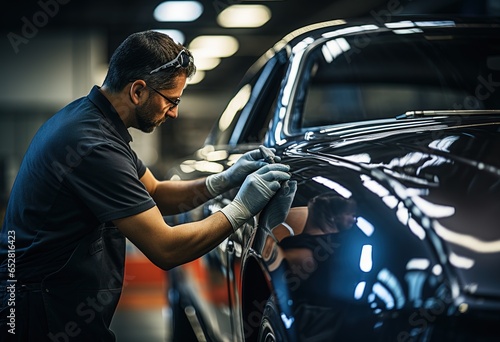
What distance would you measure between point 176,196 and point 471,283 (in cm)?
A: 203

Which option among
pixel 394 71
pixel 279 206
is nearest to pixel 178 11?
pixel 394 71

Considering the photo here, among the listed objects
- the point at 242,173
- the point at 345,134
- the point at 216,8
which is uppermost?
the point at 345,134

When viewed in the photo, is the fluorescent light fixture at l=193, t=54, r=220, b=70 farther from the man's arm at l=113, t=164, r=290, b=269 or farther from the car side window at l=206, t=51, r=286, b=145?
the man's arm at l=113, t=164, r=290, b=269

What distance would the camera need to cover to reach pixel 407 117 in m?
2.67

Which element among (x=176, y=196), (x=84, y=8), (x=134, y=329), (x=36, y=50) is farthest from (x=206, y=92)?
(x=176, y=196)

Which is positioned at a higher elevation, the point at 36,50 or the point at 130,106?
the point at 130,106

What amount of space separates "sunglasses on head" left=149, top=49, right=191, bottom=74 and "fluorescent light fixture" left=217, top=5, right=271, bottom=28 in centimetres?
1270

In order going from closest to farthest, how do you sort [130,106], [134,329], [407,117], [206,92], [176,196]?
[407,117], [130,106], [176,196], [134,329], [206,92]

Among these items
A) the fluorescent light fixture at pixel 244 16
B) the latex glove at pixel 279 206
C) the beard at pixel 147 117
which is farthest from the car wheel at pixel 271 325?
the fluorescent light fixture at pixel 244 16

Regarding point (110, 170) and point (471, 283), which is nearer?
point (471, 283)

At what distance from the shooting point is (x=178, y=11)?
606 inches

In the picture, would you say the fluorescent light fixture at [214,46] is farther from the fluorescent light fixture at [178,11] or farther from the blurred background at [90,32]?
the fluorescent light fixture at [178,11]

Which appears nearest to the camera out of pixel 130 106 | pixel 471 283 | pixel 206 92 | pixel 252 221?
pixel 471 283

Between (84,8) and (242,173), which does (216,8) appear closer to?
(84,8)
